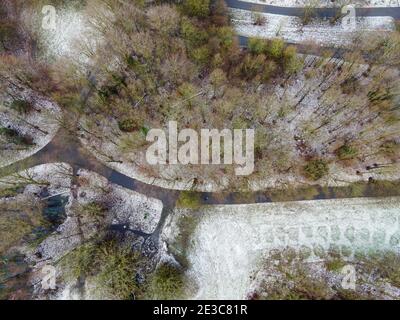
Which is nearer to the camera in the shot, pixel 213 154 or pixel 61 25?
pixel 213 154

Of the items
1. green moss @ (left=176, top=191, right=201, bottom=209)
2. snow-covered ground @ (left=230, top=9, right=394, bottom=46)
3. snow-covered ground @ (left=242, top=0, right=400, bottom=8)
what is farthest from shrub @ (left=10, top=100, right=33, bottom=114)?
snow-covered ground @ (left=242, top=0, right=400, bottom=8)

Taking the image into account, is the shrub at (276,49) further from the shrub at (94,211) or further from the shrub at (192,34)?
the shrub at (94,211)

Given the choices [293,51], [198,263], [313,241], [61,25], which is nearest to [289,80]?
[293,51]

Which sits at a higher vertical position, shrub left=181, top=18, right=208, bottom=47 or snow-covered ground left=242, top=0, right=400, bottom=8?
snow-covered ground left=242, top=0, right=400, bottom=8

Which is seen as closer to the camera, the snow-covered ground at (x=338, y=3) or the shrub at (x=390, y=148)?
the shrub at (x=390, y=148)

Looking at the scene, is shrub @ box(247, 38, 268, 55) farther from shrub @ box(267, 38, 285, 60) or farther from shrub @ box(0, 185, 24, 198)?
shrub @ box(0, 185, 24, 198)

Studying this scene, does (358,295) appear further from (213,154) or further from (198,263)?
(213,154)

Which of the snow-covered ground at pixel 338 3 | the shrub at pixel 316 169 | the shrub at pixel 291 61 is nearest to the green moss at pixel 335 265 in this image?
the shrub at pixel 316 169
